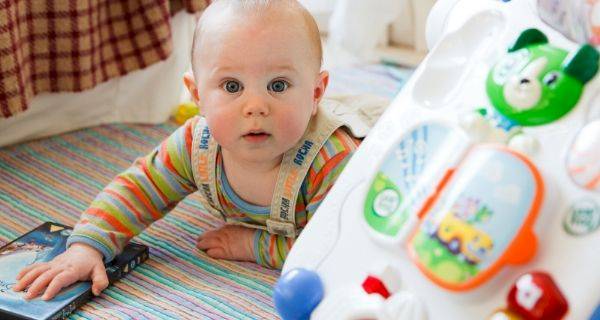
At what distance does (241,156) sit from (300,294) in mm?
259

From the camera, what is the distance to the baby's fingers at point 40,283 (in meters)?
0.87

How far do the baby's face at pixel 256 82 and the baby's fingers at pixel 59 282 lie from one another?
0.23 m

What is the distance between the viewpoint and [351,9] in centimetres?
165

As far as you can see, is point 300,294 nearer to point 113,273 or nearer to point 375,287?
point 375,287

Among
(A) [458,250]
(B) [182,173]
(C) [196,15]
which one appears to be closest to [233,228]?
(B) [182,173]

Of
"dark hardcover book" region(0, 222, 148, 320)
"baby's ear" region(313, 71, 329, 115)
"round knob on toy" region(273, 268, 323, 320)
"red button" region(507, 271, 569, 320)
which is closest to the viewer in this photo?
"red button" region(507, 271, 569, 320)

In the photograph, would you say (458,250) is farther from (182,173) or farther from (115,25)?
(115,25)

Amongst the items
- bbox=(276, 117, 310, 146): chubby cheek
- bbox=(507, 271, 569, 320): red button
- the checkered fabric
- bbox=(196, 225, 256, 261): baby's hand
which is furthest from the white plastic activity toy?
the checkered fabric

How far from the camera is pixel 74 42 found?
1256 millimetres

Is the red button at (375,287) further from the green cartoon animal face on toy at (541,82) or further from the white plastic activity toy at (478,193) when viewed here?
the green cartoon animal face on toy at (541,82)

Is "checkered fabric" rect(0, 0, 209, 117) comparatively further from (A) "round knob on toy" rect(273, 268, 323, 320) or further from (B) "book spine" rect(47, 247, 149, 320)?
(A) "round knob on toy" rect(273, 268, 323, 320)

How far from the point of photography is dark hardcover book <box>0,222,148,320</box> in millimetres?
850

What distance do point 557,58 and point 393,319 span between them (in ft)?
0.87

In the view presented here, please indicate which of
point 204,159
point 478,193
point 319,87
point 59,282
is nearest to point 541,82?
point 478,193
